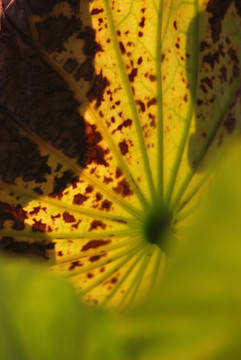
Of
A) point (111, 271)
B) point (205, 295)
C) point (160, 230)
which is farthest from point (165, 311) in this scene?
point (111, 271)

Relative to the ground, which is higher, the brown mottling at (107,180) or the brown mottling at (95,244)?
the brown mottling at (107,180)

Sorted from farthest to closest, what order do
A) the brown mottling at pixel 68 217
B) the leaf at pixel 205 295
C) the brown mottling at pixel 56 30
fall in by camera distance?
the brown mottling at pixel 68 217 < the brown mottling at pixel 56 30 < the leaf at pixel 205 295

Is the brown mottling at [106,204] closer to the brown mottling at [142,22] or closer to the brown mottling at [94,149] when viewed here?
the brown mottling at [94,149]

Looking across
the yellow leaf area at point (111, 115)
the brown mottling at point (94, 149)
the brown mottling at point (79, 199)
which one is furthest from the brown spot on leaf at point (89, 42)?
the brown mottling at point (79, 199)

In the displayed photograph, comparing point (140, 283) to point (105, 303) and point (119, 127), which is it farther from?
point (119, 127)

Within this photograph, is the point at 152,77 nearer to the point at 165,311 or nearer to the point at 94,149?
the point at 94,149

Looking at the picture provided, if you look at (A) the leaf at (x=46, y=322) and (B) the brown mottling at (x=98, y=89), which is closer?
(A) the leaf at (x=46, y=322)
